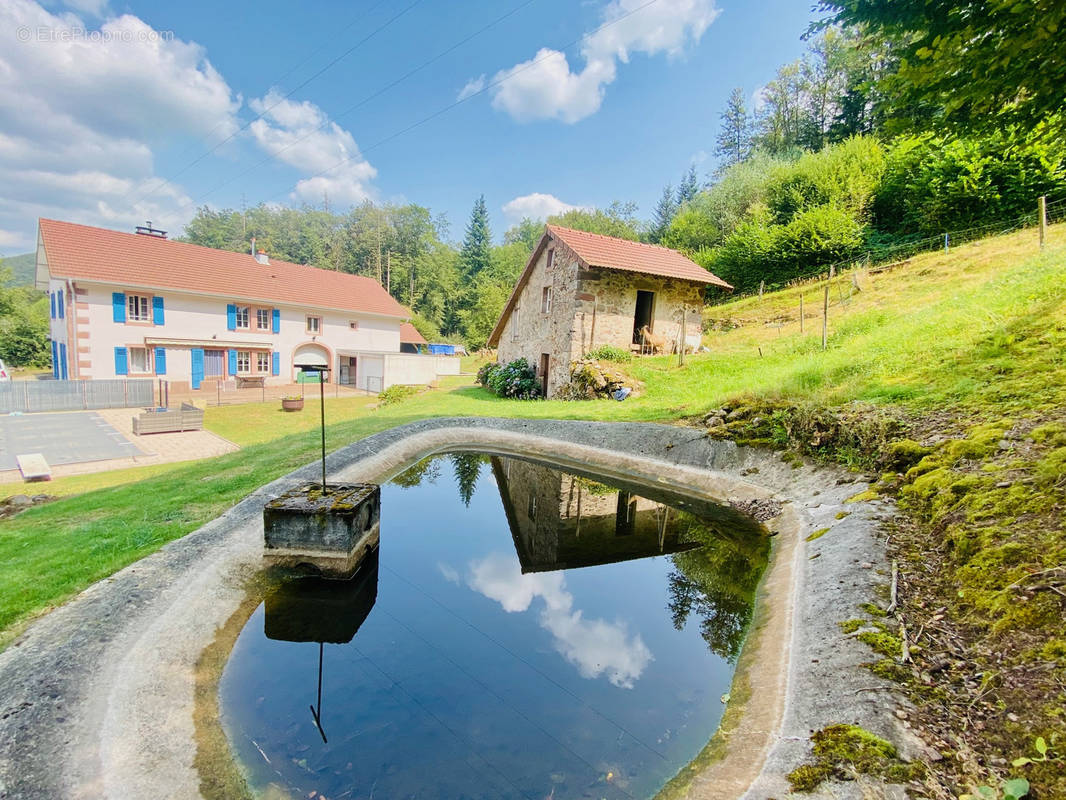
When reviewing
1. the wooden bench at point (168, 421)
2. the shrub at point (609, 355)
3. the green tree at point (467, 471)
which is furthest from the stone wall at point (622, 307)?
the wooden bench at point (168, 421)

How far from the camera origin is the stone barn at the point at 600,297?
17.2 meters

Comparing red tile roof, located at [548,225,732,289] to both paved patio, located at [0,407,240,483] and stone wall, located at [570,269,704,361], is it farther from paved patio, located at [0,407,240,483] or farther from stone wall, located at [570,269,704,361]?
paved patio, located at [0,407,240,483]

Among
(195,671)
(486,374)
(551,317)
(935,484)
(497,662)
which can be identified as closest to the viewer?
(195,671)

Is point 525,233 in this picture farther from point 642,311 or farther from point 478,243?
point 642,311

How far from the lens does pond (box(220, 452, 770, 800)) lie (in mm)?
3037

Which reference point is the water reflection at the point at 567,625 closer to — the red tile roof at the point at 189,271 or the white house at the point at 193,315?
the white house at the point at 193,315

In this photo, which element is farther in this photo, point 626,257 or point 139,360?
point 139,360

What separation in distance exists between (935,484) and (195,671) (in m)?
7.30

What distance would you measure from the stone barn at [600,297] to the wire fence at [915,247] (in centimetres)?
939

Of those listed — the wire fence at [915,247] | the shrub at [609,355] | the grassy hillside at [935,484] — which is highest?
the wire fence at [915,247]

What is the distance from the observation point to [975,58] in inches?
155

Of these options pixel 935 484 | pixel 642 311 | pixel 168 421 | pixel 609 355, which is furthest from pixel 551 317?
pixel 935 484

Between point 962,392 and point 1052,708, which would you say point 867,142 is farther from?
point 1052,708

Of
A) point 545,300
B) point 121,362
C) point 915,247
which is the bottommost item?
point 121,362
